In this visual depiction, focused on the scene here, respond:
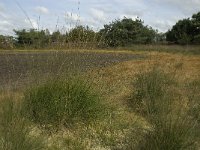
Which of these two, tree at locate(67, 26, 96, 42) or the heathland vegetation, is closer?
the heathland vegetation

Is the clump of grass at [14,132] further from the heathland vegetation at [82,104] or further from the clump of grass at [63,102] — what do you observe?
the clump of grass at [63,102]

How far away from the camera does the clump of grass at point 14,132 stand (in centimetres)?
443

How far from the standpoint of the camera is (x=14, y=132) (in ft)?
14.8

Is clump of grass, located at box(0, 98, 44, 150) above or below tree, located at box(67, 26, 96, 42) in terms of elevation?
below

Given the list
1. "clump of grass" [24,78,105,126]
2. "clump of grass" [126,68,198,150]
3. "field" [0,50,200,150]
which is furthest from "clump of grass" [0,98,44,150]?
"clump of grass" [126,68,198,150]

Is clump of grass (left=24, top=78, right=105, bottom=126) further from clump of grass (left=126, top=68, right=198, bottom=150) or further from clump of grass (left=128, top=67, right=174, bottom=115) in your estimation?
clump of grass (left=126, top=68, right=198, bottom=150)

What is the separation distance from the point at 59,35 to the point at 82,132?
1837mm

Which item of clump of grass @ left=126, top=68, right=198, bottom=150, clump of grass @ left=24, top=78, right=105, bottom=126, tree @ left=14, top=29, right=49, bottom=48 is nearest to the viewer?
clump of grass @ left=126, top=68, right=198, bottom=150

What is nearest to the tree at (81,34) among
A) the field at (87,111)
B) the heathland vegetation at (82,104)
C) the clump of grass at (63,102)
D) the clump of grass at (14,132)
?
the heathland vegetation at (82,104)

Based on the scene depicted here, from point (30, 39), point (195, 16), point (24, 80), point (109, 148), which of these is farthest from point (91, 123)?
point (195, 16)

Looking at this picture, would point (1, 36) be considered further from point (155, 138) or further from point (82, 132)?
point (155, 138)

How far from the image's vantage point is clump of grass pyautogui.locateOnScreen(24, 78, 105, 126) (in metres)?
6.16

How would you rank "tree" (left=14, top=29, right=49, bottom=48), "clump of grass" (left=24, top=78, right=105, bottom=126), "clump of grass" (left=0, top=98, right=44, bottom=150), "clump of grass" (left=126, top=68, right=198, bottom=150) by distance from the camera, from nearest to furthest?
"clump of grass" (left=0, top=98, right=44, bottom=150), "clump of grass" (left=126, top=68, right=198, bottom=150), "clump of grass" (left=24, top=78, right=105, bottom=126), "tree" (left=14, top=29, right=49, bottom=48)

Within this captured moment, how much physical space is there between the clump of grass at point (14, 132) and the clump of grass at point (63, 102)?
0.94 m
